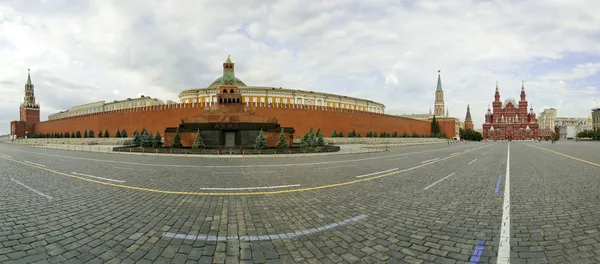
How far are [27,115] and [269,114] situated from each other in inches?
3419

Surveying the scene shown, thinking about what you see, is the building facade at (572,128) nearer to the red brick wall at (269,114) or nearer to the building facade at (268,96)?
the building facade at (268,96)

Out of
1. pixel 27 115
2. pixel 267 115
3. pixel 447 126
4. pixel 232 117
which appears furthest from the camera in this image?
pixel 447 126

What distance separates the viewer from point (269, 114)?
4381 cm

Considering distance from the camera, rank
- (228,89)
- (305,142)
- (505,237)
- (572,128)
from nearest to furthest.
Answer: (505,237) < (305,142) < (228,89) < (572,128)

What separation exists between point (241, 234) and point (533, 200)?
6777 mm

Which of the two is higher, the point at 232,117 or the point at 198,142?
the point at 232,117

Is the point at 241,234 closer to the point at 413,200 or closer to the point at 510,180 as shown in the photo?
the point at 413,200

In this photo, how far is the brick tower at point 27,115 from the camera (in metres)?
81.7

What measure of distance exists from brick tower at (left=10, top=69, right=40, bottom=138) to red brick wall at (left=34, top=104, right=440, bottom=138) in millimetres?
40014

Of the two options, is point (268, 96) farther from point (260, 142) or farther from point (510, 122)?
point (510, 122)

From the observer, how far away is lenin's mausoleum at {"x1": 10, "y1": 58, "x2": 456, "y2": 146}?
1168 inches

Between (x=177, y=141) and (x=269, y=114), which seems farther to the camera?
(x=269, y=114)

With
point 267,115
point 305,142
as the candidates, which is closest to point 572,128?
point 267,115

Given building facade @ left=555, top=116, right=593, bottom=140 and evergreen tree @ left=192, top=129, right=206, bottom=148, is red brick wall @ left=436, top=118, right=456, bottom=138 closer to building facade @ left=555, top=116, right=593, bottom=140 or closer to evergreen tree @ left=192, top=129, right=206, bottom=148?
evergreen tree @ left=192, top=129, right=206, bottom=148
